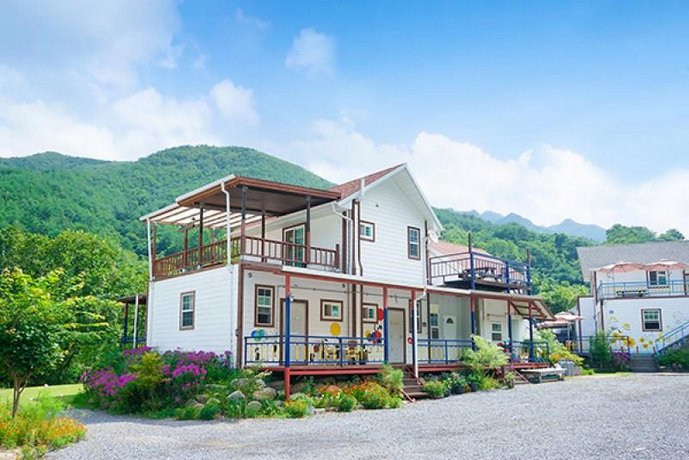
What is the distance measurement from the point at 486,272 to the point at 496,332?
383 centimetres

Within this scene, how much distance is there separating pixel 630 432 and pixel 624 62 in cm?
1136

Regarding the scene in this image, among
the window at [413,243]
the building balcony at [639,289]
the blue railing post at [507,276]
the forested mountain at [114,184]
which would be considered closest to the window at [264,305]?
the window at [413,243]

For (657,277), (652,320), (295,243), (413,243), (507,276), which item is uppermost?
(413,243)

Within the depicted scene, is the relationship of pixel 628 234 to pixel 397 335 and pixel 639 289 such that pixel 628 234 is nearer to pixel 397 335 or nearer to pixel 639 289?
pixel 639 289

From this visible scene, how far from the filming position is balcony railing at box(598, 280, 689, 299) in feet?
126

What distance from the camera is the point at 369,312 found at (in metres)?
23.2

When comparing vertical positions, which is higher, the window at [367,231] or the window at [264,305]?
the window at [367,231]

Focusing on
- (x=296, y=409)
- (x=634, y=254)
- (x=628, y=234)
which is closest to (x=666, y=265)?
(x=634, y=254)

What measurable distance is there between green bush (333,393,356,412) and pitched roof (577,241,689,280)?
106 feet

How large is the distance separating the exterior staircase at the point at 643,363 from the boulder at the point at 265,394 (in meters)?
24.2

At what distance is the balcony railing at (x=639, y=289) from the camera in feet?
126

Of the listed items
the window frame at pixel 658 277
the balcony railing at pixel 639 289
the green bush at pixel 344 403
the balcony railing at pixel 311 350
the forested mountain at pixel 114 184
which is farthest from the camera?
the forested mountain at pixel 114 184

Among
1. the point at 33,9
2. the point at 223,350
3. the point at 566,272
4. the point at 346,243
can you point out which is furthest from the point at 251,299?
the point at 566,272

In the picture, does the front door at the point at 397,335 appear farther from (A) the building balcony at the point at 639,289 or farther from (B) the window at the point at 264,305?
(A) the building balcony at the point at 639,289
